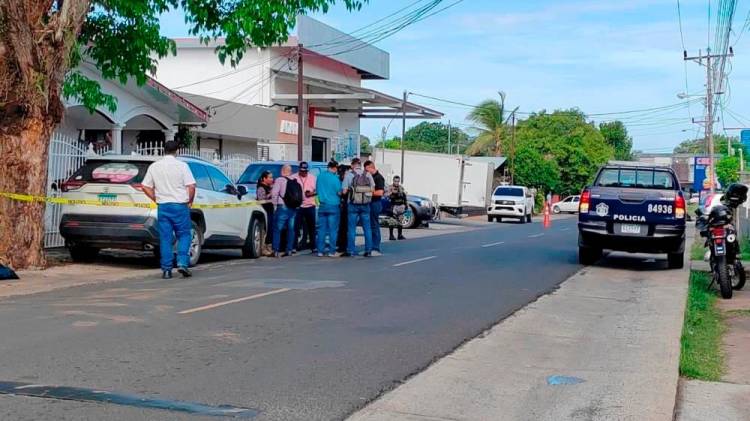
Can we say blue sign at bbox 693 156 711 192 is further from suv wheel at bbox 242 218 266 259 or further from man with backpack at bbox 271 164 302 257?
suv wheel at bbox 242 218 266 259

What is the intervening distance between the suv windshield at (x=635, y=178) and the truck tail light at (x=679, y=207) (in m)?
0.92

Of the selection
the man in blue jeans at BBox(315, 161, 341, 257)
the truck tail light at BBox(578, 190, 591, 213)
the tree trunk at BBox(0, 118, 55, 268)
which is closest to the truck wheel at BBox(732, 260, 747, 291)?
the truck tail light at BBox(578, 190, 591, 213)

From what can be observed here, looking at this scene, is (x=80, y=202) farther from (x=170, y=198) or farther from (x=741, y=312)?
(x=741, y=312)

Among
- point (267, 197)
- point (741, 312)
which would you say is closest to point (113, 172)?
point (267, 197)

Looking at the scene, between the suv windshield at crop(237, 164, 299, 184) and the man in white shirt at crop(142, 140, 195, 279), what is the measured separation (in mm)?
6432

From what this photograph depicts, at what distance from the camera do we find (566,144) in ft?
250

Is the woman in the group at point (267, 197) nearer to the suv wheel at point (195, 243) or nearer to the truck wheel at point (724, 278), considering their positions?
the suv wheel at point (195, 243)

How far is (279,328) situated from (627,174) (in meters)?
10.5

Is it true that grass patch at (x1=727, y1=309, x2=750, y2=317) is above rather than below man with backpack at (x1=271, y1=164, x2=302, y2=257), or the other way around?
below

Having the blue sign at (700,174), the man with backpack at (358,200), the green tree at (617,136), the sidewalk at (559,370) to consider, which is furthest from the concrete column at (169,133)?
the green tree at (617,136)

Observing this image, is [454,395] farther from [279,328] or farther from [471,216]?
[471,216]

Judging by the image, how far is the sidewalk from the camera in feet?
21.1

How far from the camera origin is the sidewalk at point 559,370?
6.43m

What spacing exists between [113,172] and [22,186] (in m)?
1.42
